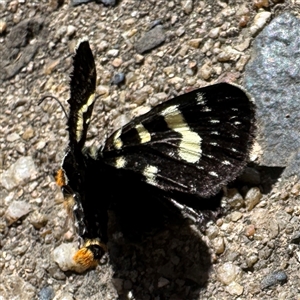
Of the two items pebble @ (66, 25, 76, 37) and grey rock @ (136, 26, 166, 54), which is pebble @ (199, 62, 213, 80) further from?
pebble @ (66, 25, 76, 37)

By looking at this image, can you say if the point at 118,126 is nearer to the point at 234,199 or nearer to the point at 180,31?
the point at 180,31

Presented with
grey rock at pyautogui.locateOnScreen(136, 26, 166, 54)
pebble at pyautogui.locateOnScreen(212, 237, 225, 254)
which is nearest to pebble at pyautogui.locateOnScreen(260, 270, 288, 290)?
pebble at pyautogui.locateOnScreen(212, 237, 225, 254)

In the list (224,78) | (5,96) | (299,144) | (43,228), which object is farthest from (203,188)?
(5,96)

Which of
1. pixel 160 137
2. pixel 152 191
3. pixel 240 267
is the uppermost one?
pixel 160 137

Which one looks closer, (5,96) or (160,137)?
(160,137)

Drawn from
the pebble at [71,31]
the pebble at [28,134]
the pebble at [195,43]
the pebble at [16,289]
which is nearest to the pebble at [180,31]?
the pebble at [195,43]

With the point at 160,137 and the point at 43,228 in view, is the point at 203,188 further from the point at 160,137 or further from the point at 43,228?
the point at 43,228

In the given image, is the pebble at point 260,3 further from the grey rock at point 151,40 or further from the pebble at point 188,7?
the grey rock at point 151,40
